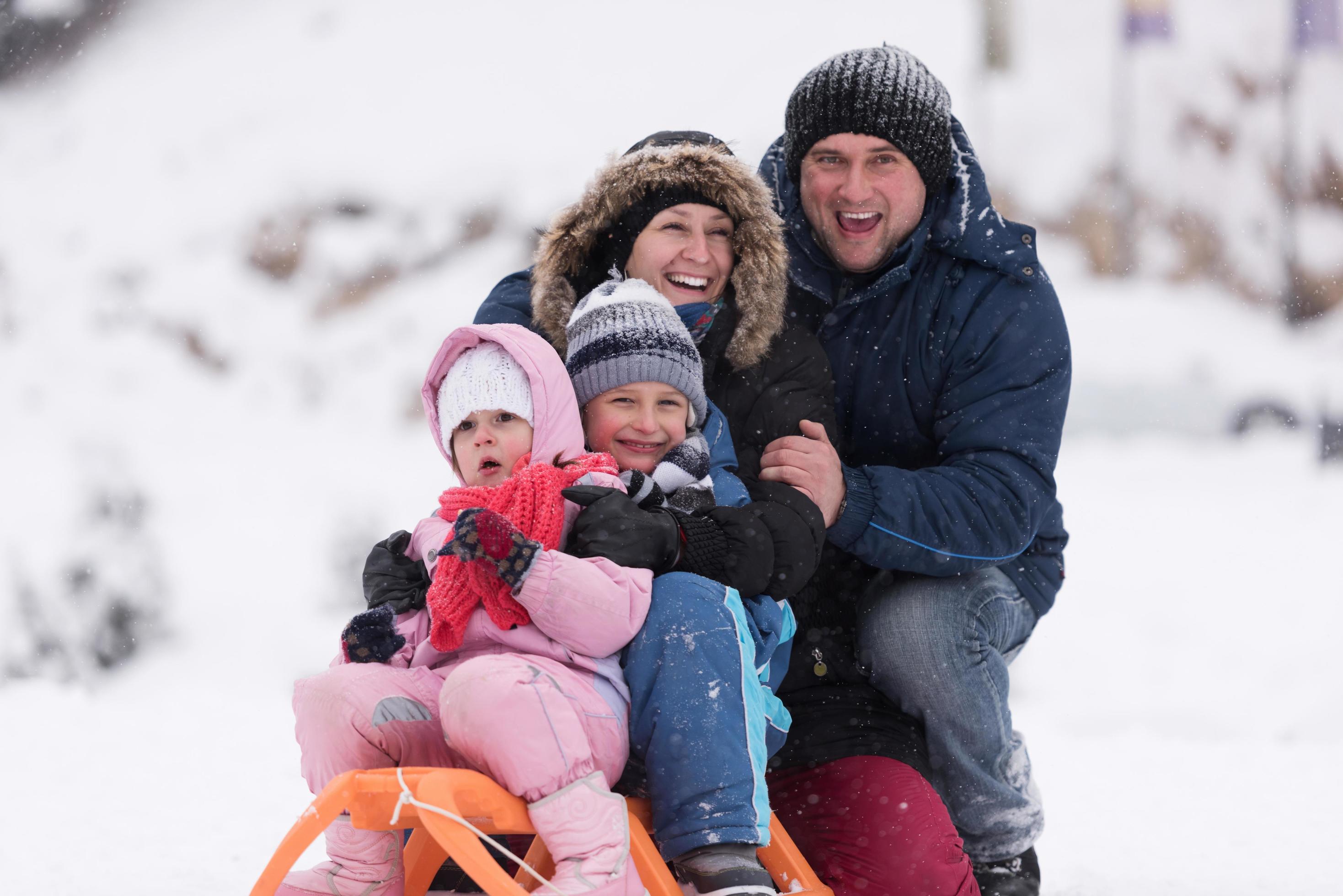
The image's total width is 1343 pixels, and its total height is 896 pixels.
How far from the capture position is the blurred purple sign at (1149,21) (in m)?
11.0

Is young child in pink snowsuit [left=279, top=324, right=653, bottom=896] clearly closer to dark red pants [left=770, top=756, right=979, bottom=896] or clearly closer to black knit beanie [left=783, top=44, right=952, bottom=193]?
dark red pants [left=770, top=756, right=979, bottom=896]

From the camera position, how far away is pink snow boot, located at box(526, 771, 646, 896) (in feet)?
4.91

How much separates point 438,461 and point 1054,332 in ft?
25.7

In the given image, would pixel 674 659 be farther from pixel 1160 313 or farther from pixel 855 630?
pixel 1160 313

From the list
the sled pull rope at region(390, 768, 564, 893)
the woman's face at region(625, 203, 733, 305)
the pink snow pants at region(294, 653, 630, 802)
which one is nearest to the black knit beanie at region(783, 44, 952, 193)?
the woman's face at region(625, 203, 733, 305)

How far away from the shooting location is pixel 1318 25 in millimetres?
10500

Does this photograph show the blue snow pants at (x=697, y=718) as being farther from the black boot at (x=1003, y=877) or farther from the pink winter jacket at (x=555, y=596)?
the black boot at (x=1003, y=877)

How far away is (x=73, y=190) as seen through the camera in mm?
11219

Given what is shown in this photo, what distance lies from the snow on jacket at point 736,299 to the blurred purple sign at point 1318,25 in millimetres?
9814

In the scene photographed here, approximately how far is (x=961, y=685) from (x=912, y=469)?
485mm

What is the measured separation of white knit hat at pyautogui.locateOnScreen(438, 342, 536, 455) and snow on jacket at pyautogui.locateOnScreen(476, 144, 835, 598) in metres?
0.39

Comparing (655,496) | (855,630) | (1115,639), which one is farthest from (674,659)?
(1115,639)

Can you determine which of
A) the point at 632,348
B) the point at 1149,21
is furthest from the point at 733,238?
the point at 1149,21

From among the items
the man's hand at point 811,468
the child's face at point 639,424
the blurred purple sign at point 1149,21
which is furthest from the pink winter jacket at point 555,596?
the blurred purple sign at point 1149,21
